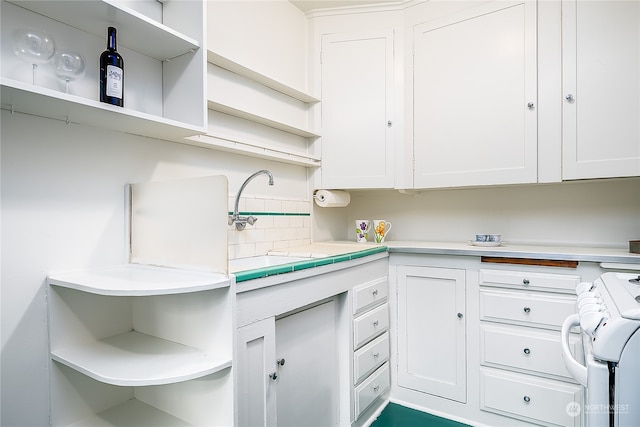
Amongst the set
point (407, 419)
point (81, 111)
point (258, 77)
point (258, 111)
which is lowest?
point (407, 419)

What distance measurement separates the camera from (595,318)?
0.82 m

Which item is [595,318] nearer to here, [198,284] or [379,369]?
[198,284]

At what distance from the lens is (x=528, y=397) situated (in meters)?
1.83

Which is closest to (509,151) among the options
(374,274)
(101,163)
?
(374,274)

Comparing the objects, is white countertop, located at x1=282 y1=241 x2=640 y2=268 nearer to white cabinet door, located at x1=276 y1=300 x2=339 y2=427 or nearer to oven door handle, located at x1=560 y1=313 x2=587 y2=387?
white cabinet door, located at x1=276 y1=300 x2=339 y2=427

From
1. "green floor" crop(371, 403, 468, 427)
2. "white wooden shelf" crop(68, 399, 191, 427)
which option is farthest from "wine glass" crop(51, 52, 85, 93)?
"green floor" crop(371, 403, 468, 427)

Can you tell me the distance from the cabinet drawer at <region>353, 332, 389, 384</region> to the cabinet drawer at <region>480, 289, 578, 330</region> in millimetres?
570

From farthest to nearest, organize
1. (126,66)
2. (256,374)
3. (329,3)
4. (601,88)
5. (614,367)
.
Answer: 1. (329,3)
2. (601,88)
3. (126,66)
4. (256,374)
5. (614,367)

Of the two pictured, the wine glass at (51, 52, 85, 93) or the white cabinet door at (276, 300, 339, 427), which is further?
the white cabinet door at (276, 300, 339, 427)

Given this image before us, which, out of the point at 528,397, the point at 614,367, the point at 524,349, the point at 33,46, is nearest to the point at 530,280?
the point at 524,349

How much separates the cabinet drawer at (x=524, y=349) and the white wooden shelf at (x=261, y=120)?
5.07ft

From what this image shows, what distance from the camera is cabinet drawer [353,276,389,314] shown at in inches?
73.5

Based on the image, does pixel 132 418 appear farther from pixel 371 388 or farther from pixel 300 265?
pixel 371 388

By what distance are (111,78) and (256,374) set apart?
1.06 metres
